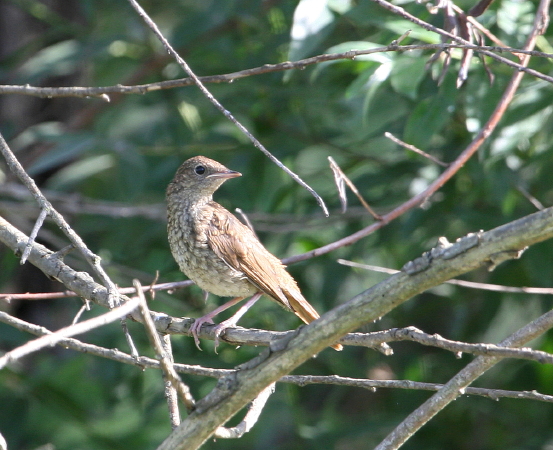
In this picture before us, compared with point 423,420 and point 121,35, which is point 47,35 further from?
point 423,420

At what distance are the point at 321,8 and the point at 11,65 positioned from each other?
396 cm

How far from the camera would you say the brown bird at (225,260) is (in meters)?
3.86

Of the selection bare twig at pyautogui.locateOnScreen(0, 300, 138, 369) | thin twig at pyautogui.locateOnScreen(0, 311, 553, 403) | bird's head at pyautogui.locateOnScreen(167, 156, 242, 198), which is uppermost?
bird's head at pyautogui.locateOnScreen(167, 156, 242, 198)

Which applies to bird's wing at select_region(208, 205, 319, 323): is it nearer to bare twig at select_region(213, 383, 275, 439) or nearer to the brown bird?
the brown bird

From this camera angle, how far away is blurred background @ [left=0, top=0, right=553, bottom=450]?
510 cm

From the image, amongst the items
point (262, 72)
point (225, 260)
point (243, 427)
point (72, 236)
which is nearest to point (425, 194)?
point (262, 72)

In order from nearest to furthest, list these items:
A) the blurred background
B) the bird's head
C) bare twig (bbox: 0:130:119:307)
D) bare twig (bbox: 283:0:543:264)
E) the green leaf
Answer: bare twig (bbox: 0:130:119:307) < bare twig (bbox: 283:0:543:264) < the green leaf < the bird's head < the blurred background

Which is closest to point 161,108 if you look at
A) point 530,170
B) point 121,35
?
point 121,35

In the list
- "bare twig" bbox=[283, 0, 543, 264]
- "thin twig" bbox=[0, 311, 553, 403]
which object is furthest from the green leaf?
"thin twig" bbox=[0, 311, 553, 403]

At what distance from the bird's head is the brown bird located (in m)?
0.09

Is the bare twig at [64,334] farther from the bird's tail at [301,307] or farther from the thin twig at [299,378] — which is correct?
the bird's tail at [301,307]

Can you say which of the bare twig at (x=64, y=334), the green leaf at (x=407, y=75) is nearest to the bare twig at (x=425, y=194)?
the green leaf at (x=407, y=75)

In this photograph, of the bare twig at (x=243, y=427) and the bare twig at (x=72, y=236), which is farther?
the bare twig at (x=72, y=236)

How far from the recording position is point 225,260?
393 centimetres
